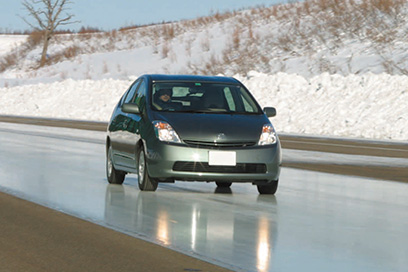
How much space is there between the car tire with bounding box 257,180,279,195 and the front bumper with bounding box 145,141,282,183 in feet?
1.94

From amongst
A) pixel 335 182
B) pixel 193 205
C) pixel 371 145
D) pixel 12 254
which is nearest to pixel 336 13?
pixel 371 145

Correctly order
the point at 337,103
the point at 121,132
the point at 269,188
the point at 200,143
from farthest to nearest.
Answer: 1. the point at 337,103
2. the point at 121,132
3. the point at 269,188
4. the point at 200,143

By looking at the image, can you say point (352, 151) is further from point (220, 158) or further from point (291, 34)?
point (291, 34)

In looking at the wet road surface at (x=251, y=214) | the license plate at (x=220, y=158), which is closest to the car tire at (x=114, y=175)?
the wet road surface at (x=251, y=214)

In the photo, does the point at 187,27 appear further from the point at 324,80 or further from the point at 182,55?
the point at 324,80

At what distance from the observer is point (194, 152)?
12.9m

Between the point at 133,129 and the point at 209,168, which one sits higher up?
the point at 133,129

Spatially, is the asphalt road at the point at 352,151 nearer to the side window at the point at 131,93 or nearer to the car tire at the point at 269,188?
the car tire at the point at 269,188

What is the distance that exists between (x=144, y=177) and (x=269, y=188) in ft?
5.79

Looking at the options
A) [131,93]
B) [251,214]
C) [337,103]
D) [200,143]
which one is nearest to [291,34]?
[337,103]

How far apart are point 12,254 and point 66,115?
44.7 m

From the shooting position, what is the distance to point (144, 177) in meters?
13.6

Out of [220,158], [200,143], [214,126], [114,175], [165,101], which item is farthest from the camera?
[114,175]

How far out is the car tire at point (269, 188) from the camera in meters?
13.8
